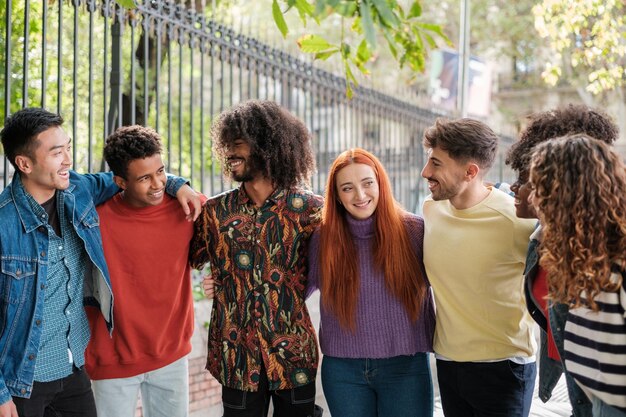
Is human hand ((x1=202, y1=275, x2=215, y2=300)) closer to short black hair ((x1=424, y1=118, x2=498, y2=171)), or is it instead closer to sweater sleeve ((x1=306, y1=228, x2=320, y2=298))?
sweater sleeve ((x1=306, y1=228, x2=320, y2=298))

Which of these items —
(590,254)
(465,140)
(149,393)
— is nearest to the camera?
(590,254)

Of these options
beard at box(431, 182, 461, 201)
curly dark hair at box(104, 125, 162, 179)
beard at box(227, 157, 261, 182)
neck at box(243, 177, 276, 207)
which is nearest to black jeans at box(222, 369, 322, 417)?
neck at box(243, 177, 276, 207)

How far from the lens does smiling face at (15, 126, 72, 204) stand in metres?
3.26

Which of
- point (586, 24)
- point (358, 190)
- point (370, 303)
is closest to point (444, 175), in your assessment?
point (358, 190)

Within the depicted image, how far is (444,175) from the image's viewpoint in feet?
11.1

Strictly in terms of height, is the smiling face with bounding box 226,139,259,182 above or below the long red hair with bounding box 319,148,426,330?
above

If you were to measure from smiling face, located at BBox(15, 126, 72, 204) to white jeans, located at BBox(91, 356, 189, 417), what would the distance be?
0.98 meters

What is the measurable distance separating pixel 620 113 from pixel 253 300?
77.8ft

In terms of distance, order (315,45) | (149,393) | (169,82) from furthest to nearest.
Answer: (169,82) < (149,393) < (315,45)

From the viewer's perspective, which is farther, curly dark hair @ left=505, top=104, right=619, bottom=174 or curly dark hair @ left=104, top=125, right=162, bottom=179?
curly dark hair @ left=104, top=125, right=162, bottom=179

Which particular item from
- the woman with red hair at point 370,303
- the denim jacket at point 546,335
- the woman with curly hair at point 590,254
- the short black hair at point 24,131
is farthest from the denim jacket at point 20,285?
the woman with curly hair at point 590,254

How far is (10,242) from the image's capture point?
3.17 metres

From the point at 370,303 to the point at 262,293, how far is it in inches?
20.2

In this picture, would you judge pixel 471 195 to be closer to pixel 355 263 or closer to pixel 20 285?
pixel 355 263
